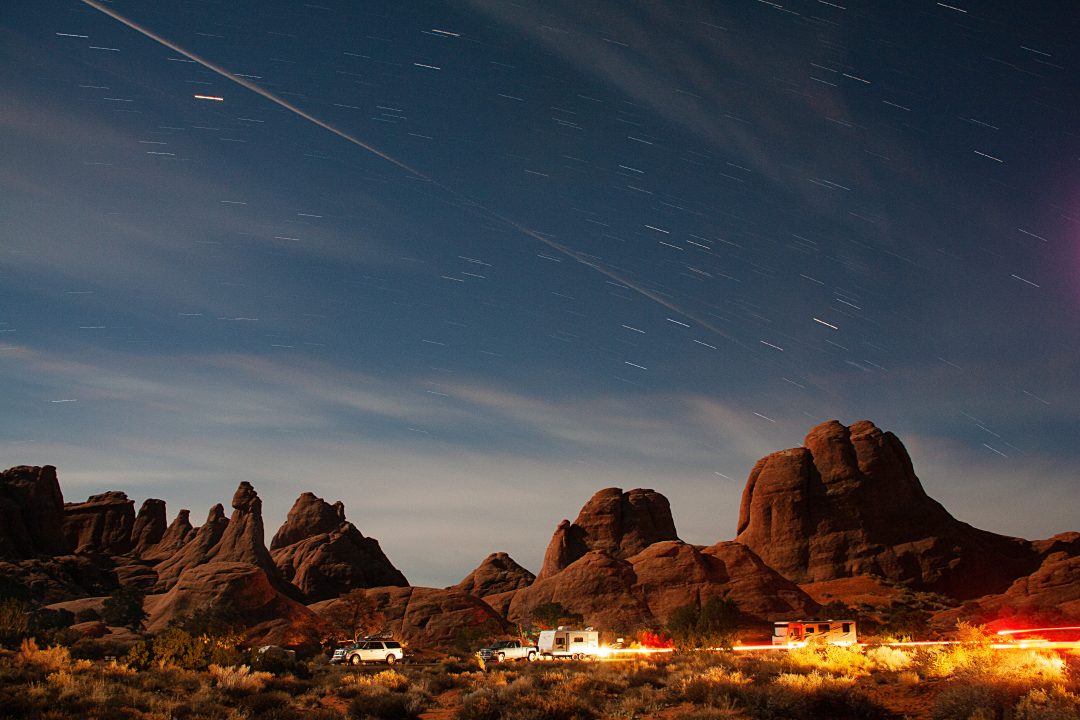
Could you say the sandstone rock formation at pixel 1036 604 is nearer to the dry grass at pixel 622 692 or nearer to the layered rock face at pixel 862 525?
the layered rock face at pixel 862 525

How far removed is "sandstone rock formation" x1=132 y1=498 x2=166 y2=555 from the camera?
448 feet

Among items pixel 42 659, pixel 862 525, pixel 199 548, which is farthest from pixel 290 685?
pixel 199 548

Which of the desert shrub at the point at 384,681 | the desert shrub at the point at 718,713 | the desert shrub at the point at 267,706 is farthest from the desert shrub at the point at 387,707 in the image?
the desert shrub at the point at 718,713

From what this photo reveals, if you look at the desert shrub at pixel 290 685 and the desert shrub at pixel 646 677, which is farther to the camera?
the desert shrub at pixel 290 685

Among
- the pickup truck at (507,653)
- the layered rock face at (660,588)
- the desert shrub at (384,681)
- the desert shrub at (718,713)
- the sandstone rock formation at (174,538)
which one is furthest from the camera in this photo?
the sandstone rock formation at (174,538)

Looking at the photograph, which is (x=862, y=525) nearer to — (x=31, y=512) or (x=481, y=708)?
(x=481, y=708)

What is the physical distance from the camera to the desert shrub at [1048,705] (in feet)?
39.4

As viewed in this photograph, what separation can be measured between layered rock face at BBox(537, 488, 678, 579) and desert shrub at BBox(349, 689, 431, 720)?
3235 inches

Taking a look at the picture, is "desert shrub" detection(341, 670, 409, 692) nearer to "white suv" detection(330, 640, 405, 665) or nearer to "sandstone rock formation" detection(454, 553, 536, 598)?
"white suv" detection(330, 640, 405, 665)

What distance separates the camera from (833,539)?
95.4m

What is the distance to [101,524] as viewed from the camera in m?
136

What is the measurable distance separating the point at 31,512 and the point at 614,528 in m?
93.6

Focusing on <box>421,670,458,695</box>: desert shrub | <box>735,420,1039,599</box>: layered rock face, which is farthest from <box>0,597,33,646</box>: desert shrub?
<box>735,420,1039,599</box>: layered rock face

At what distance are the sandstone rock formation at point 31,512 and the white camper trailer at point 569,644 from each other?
10306cm
